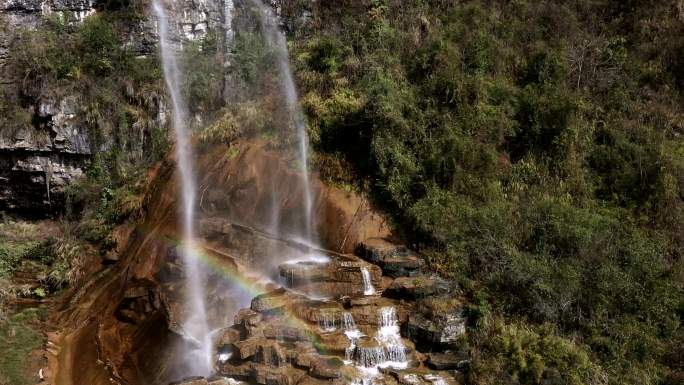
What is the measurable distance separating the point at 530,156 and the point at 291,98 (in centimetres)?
806

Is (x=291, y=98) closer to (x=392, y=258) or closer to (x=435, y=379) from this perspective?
(x=392, y=258)

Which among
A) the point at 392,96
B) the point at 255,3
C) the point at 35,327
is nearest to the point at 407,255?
the point at 392,96

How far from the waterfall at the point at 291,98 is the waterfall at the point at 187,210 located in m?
3.22

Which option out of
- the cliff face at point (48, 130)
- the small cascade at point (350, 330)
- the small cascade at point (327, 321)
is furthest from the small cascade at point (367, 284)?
the cliff face at point (48, 130)

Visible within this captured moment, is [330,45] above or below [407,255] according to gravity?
above

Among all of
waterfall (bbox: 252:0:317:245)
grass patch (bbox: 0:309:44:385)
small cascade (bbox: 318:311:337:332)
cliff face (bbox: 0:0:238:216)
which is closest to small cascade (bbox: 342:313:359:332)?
small cascade (bbox: 318:311:337:332)

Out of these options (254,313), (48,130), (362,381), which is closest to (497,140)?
(362,381)

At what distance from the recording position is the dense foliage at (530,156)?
11148mm

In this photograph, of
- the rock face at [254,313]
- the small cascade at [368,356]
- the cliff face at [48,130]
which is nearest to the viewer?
the rock face at [254,313]

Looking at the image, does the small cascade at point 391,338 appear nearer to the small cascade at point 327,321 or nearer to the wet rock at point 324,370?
the small cascade at point 327,321

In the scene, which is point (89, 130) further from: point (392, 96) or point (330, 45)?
point (392, 96)

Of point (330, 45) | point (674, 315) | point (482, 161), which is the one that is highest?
point (330, 45)

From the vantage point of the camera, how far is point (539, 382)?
10.1m

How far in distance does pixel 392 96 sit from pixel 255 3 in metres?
8.86
